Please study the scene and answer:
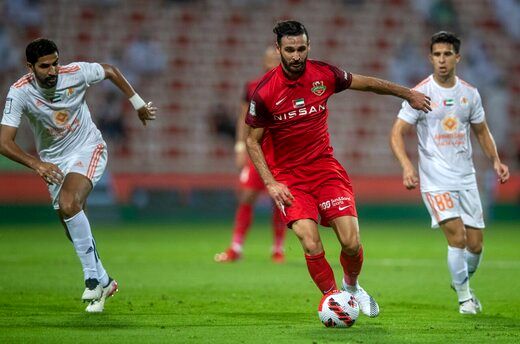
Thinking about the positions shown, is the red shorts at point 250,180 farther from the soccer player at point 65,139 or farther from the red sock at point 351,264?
the red sock at point 351,264

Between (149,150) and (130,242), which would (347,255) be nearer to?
(130,242)

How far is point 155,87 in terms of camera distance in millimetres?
22406

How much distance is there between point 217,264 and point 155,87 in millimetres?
10596

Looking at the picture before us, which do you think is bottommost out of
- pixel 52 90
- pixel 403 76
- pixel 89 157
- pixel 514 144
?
pixel 514 144

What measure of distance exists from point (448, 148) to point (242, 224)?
4.77 m

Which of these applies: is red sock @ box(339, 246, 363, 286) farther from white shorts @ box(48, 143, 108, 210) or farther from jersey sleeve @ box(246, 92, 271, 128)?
white shorts @ box(48, 143, 108, 210)

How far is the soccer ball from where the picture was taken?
7102 millimetres

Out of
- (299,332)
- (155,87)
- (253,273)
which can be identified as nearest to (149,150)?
(155,87)

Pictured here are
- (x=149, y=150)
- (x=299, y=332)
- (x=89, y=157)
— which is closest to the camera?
(x=299, y=332)

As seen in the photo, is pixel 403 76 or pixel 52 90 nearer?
pixel 52 90

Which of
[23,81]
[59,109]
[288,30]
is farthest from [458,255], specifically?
[23,81]

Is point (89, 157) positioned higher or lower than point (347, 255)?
higher

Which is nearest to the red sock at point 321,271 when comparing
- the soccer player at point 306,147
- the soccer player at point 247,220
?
the soccer player at point 306,147

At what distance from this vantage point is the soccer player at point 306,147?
288 inches
